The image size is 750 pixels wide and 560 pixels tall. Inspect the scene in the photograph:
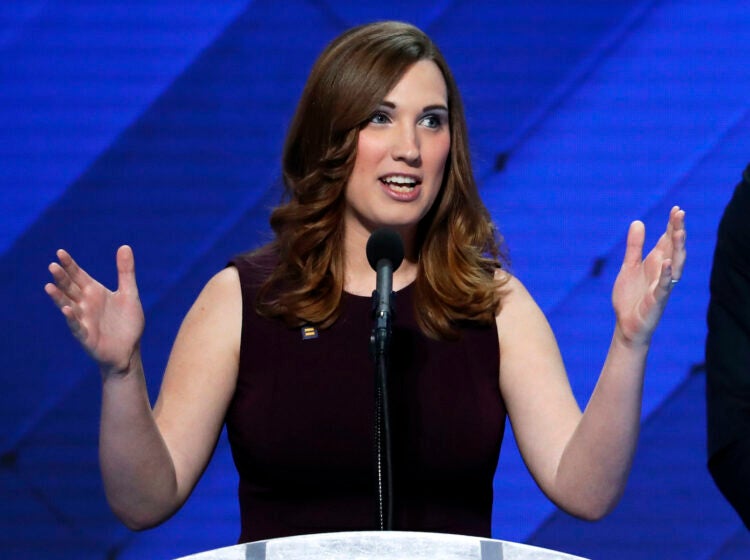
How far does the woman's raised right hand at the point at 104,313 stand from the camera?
75.4 inches

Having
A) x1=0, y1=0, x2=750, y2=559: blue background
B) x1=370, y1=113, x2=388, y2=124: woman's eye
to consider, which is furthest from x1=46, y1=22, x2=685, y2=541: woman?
x1=0, y1=0, x2=750, y2=559: blue background

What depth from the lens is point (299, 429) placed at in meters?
2.32

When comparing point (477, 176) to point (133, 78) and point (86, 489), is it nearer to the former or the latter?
point (133, 78)

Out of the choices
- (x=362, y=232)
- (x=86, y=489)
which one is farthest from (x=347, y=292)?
(x=86, y=489)

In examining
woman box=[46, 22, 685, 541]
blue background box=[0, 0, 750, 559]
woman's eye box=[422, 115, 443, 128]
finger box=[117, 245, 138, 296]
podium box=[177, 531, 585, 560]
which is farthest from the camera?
blue background box=[0, 0, 750, 559]

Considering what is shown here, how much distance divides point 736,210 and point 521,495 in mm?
1333

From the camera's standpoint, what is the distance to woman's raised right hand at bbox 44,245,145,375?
1.92m

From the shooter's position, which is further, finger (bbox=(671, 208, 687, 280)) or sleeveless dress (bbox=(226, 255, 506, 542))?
sleeveless dress (bbox=(226, 255, 506, 542))

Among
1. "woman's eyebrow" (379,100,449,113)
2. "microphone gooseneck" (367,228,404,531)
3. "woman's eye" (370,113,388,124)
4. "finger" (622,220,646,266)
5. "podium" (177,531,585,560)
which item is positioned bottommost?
"podium" (177,531,585,560)

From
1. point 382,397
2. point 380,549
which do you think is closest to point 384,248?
point 382,397

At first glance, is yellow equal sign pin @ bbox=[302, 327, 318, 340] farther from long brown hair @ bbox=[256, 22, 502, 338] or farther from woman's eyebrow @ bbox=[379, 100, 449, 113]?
woman's eyebrow @ bbox=[379, 100, 449, 113]

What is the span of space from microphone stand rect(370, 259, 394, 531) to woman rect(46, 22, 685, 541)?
1.38ft

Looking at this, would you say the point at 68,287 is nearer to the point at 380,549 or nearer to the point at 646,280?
the point at 380,549

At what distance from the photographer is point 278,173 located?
129 inches
